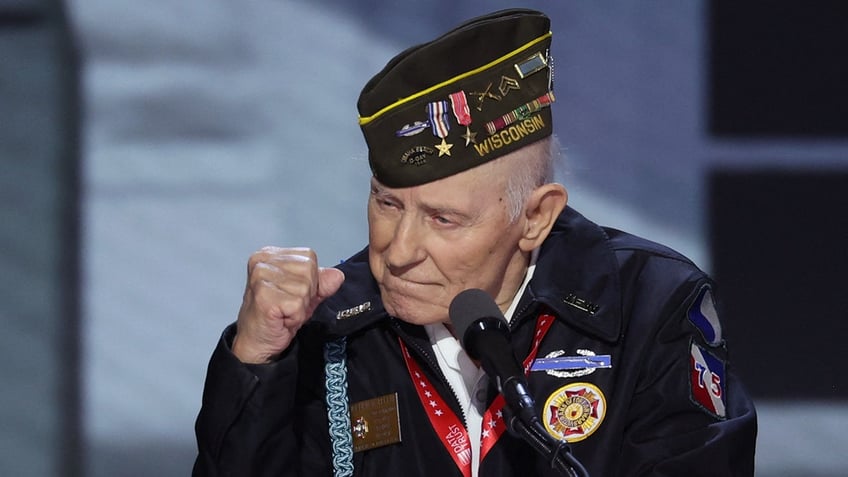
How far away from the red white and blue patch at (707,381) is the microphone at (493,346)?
44 centimetres

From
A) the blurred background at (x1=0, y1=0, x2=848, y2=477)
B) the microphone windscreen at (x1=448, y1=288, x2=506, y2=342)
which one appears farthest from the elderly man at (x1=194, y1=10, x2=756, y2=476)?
the blurred background at (x1=0, y1=0, x2=848, y2=477)

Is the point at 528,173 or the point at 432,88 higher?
the point at 432,88

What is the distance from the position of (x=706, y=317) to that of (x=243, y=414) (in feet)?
2.46

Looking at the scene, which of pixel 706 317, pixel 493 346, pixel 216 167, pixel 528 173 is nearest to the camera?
pixel 493 346

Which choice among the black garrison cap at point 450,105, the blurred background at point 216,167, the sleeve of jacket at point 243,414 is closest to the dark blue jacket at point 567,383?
the sleeve of jacket at point 243,414

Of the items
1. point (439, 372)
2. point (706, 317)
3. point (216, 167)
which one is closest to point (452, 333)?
point (439, 372)

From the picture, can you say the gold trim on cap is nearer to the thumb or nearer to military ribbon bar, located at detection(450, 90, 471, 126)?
military ribbon bar, located at detection(450, 90, 471, 126)

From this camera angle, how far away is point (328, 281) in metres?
1.80

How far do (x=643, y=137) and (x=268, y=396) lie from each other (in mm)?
1483

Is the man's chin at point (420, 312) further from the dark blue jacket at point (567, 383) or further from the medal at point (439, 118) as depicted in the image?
the medal at point (439, 118)

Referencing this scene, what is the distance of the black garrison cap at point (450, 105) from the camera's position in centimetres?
179

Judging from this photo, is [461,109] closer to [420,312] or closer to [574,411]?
[420,312]

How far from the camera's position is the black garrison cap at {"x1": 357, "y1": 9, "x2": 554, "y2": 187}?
179cm

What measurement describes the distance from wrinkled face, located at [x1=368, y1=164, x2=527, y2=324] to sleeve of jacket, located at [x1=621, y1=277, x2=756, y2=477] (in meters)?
0.30
